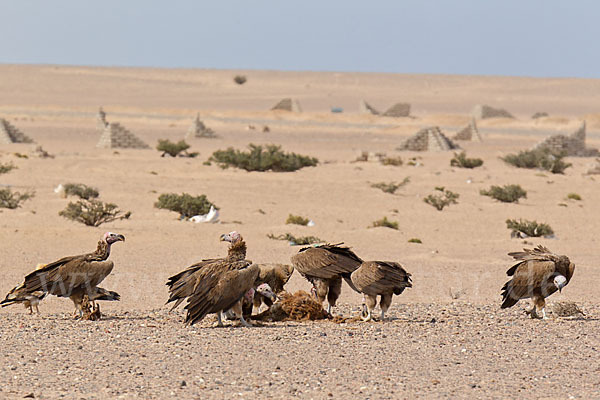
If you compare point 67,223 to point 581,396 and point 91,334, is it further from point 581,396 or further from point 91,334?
point 581,396


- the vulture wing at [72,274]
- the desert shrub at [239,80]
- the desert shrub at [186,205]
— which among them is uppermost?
the vulture wing at [72,274]

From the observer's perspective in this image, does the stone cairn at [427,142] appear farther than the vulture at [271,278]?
Yes

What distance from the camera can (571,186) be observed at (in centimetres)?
2766

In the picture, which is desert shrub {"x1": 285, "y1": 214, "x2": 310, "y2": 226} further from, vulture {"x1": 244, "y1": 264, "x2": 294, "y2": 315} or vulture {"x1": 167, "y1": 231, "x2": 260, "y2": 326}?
vulture {"x1": 167, "y1": 231, "x2": 260, "y2": 326}

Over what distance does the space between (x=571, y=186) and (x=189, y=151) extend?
49.0ft

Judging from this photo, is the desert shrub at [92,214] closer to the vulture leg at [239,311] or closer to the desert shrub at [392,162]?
the vulture leg at [239,311]

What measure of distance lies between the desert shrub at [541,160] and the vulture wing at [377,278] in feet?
76.0

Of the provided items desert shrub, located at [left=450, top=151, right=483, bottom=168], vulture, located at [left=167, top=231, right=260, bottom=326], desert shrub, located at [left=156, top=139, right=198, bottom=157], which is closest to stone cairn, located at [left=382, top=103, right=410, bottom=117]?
desert shrub, located at [left=156, top=139, right=198, bottom=157]

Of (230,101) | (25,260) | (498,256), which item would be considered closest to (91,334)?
(25,260)

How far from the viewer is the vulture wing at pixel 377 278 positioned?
911 centimetres

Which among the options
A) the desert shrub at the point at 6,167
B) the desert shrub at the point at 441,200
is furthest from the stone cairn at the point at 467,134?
the desert shrub at the point at 6,167

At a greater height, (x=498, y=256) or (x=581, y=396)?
(x=581, y=396)

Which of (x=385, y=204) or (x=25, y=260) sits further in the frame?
Answer: (x=385, y=204)

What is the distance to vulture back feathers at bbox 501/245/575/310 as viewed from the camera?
31.3ft
